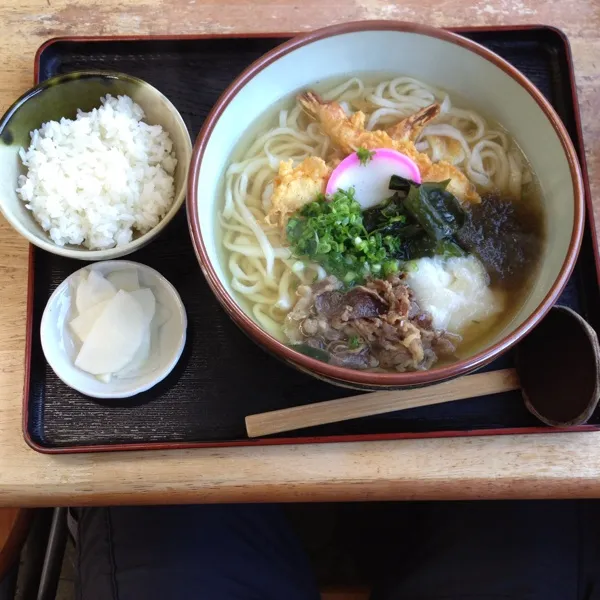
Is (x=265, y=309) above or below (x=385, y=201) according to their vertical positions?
below

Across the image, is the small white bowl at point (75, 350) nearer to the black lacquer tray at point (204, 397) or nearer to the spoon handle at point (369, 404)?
the black lacquer tray at point (204, 397)

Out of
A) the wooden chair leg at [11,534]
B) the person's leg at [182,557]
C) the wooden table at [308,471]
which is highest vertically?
the wooden table at [308,471]

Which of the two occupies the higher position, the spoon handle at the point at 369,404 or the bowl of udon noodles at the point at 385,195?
the bowl of udon noodles at the point at 385,195

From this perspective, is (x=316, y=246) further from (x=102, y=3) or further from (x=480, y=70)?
(x=102, y=3)

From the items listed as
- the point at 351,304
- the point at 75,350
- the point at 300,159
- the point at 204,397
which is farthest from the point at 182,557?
the point at 300,159

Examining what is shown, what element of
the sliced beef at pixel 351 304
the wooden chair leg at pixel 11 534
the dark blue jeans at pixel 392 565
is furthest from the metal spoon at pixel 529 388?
the wooden chair leg at pixel 11 534

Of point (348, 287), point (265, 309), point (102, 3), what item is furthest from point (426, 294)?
point (102, 3)
